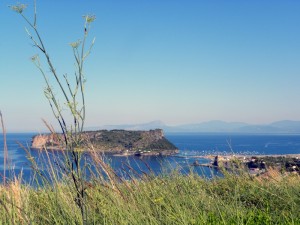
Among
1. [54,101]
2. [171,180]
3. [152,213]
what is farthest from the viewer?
[171,180]

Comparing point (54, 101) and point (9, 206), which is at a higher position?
point (54, 101)

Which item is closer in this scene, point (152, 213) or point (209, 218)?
point (209, 218)

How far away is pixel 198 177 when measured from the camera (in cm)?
837

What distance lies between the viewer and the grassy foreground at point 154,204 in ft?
15.0

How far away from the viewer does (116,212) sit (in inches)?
184

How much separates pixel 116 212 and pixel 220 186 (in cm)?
422

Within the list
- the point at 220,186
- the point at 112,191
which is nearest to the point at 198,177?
the point at 220,186

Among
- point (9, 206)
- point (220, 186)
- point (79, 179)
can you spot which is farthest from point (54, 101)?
point (220, 186)

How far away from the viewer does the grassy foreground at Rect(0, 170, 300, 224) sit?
459 centimetres

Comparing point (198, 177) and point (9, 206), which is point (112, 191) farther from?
point (198, 177)

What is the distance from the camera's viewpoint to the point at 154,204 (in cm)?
574

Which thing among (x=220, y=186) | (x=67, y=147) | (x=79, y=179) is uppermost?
(x=67, y=147)

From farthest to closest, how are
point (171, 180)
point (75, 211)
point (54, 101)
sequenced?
1. point (171, 180)
2. point (75, 211)
3. point (54, 101)

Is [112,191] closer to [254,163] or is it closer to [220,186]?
[220,186]
